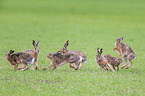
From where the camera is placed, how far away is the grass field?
905 cm

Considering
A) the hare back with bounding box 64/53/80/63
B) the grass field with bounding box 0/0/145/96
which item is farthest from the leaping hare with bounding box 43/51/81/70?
the grass field with bounding box 0/0/145/96

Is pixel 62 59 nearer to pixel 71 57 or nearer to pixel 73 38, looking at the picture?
pixel 71 57

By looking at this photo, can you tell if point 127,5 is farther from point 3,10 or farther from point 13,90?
point 13,90

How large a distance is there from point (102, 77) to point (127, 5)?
4106 centimetres

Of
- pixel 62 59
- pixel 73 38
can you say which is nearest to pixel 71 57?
pixel 62 59

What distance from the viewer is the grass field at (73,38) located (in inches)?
356

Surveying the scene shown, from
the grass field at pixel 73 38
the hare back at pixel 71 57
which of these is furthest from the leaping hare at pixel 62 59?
the grass field at pixel 73 38

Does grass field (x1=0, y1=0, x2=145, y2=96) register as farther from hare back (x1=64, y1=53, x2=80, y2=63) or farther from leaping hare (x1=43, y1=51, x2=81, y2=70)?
hare back (x1=64, y1=53, x2=80, y2=63)

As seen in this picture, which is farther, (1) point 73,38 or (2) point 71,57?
(1) point 73,38

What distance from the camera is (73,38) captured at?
25062 millimetres

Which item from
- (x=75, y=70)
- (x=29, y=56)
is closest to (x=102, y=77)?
(x=75, y=70)

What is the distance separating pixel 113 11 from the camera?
44.3 metres

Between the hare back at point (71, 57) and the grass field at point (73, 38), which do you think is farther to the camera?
the hare back at point (71, 57)

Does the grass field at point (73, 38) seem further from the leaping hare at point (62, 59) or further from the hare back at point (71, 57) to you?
the hare back at point (71, 57)
